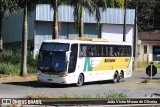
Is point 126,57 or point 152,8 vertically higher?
point 152,8

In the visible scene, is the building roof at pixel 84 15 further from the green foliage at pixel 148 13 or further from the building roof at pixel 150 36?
the green foliage at pixel 148 13

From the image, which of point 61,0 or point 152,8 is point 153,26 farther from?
point 61,0

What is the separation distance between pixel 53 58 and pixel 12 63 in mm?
10461

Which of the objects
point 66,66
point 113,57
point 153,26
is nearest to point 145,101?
point 66,66

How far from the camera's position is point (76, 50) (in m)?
28.8

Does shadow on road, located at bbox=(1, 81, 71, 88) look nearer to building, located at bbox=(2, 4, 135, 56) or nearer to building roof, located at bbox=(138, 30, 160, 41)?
→ building, located at bbox=(2, 4, 135, 56)

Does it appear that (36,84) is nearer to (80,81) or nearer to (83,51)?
(80,81)

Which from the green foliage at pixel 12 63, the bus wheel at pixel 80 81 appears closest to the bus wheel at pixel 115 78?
the bus wheel at pixel 80 81

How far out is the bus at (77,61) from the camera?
2822 cm

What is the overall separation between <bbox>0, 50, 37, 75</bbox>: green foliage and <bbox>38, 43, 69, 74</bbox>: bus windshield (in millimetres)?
7416

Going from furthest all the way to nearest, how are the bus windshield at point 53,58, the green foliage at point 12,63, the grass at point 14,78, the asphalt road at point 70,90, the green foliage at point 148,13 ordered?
the green foliage at point 148,13 → the green foliage at point 12,63 → the grass at point 14,78 → the bus windshield at point 53,58 → the asphalt road at point 70,90

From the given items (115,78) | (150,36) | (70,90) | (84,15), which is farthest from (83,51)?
(150,36)

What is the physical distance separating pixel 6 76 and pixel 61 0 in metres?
7.14

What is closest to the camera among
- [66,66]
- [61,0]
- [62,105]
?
[62,105]
